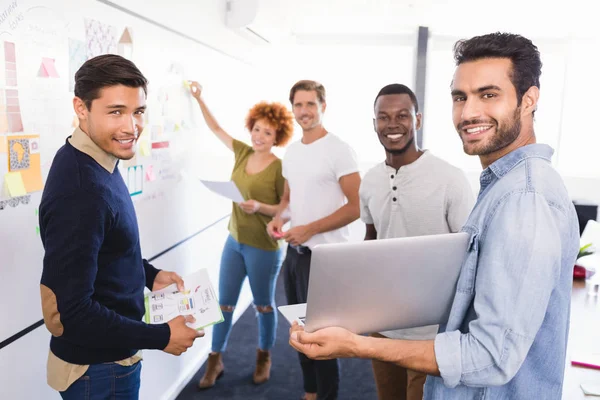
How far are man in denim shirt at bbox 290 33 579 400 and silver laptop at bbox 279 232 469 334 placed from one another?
0.04 m

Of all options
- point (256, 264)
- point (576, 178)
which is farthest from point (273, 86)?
point (576, 178)

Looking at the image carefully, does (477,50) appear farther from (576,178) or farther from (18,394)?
(576,178)

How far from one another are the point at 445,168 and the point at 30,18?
A: 145cm

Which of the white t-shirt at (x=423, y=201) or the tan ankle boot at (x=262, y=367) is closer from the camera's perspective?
the white t-shirt at (x=423, y=201)

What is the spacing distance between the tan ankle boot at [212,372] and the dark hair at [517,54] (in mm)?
2325

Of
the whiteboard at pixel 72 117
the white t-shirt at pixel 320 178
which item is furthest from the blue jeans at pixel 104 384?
the white t-shirt at pixel 320 178

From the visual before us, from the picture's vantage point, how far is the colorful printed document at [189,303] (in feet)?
4.63

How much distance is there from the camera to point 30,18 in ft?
4.49

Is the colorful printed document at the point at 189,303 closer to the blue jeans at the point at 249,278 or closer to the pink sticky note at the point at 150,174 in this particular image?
the pink sticky note at the point at 150,174

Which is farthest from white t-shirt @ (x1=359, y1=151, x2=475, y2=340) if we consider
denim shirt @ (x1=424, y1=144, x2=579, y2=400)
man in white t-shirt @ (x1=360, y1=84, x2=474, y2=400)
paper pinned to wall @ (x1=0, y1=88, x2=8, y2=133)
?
paper pinned to wall @ (x1=0, y1=88, x2=8, y2=133)

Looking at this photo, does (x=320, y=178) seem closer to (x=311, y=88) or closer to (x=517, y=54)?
(x=311, y=88)

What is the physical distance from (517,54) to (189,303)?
115 cm

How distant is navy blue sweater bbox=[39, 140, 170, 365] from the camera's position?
3.61 feet

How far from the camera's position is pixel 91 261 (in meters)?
1.12
